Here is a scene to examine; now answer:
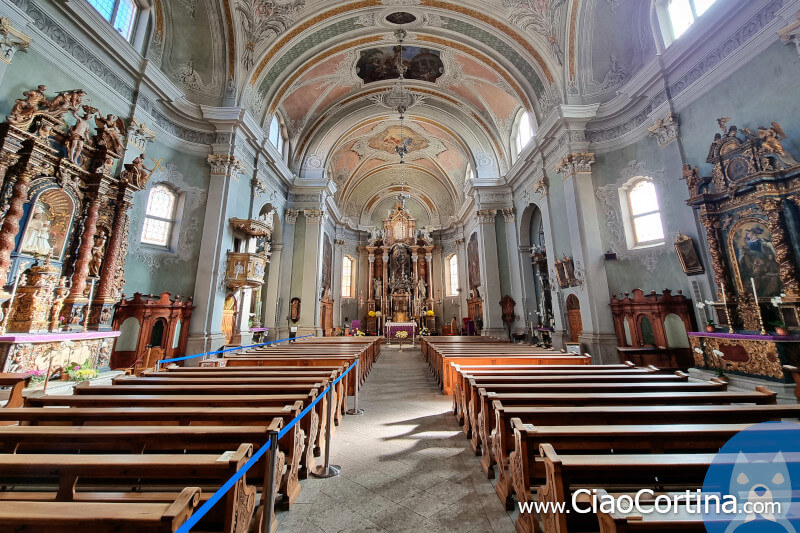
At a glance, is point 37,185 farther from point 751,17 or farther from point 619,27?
point 619,27

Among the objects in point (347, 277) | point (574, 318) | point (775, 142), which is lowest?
point (574, 318)

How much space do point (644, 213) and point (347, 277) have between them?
54.3ft

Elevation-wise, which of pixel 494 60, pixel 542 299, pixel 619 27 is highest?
pixel 494 60

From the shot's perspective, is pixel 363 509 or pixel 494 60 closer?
pixel 363 509

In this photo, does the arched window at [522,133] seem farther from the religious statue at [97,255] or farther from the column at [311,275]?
the religious statue at [97,255]

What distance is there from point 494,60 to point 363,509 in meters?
12.9

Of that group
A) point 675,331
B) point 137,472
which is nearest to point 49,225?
point 137,472

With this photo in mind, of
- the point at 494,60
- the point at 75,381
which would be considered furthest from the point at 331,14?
the point at 75,381

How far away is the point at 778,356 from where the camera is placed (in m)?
4.70

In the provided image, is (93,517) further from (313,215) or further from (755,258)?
(313,215)

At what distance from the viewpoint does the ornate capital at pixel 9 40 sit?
471 centimetres

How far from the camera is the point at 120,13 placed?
279 inches

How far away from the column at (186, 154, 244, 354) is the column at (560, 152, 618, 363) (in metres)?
9.67

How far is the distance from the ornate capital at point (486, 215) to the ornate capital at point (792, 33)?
365 inches
